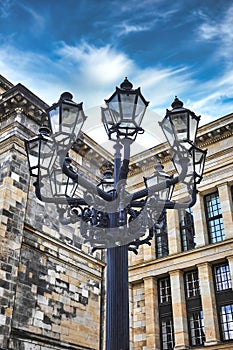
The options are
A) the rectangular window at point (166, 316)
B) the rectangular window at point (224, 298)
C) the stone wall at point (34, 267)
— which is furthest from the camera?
the rectangular window at point (166, 316)

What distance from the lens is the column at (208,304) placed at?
526 inches

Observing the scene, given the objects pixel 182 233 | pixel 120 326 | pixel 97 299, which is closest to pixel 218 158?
pixel 182 233

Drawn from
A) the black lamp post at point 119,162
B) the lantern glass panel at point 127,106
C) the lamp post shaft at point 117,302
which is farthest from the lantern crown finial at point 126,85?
the lamp post shaft at point 117,302

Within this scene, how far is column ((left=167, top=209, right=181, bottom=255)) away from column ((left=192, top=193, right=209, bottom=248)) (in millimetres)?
805

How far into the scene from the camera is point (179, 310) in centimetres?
1446

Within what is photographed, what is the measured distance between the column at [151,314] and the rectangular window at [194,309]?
4.02ft

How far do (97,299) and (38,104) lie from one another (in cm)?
714

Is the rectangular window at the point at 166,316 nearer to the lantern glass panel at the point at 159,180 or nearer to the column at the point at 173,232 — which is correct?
the column at the point at 173,232

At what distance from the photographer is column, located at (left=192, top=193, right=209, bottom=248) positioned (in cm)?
1509

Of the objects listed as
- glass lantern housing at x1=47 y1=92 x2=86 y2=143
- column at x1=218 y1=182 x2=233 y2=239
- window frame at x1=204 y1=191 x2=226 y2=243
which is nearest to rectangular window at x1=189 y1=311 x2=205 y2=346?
window frame at x1=204 y1=191 x2=226 y2=243

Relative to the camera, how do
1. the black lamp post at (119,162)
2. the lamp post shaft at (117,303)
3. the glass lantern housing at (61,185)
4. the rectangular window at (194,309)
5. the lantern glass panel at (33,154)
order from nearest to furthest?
the lamp post shaft at (117,303), the black lamp post at (119,162), the lantern glass panel at (33,154), the glass lantern housing at (61,185), the rectangular window at (194,309)

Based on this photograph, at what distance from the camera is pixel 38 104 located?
14.2 m

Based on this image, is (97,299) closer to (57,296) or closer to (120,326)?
(57,296)

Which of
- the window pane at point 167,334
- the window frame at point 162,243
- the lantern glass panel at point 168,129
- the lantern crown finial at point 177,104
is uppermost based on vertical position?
the window frame at point 162,243
